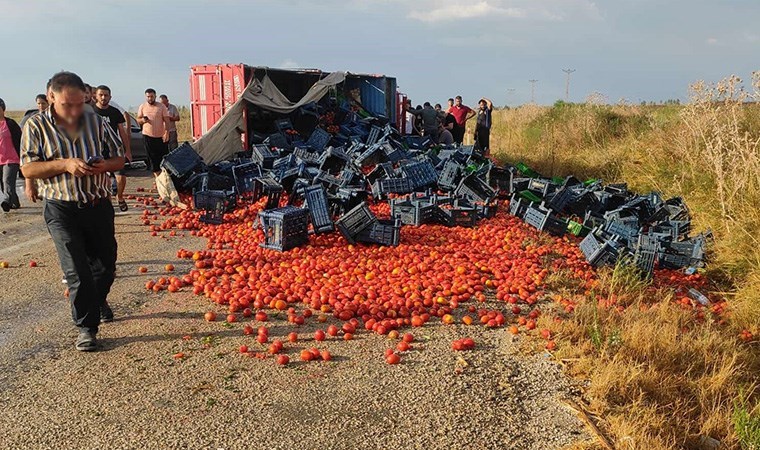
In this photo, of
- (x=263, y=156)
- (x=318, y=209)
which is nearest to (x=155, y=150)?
(x=263, y=156)

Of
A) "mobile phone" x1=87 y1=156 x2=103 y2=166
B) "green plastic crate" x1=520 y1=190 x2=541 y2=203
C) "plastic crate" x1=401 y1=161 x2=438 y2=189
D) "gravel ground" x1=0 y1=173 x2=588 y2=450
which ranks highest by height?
"mobile phone" x1=87 y1=156 x2=103 y2=166

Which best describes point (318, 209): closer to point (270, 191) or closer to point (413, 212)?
point (413, 212)

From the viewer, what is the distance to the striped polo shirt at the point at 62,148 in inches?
175

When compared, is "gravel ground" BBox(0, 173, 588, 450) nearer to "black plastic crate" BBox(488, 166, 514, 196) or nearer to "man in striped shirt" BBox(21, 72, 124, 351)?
"man in striped shirt" BBox(21, 72, 124, 351)

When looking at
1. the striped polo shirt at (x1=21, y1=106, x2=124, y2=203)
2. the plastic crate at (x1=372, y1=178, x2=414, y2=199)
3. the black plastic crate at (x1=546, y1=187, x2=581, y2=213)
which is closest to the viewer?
the striped polo shirt at (x1=21, y1=106, x2=124, y2=203)

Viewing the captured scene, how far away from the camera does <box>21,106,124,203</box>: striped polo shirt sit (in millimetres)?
4453

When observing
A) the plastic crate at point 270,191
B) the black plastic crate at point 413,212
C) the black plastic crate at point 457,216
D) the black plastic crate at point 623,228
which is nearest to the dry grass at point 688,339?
the black plastic crate at point 623,228

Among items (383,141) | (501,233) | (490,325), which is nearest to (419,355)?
(490,325)

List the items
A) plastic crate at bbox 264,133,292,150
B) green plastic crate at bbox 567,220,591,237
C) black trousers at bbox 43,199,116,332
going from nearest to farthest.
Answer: black trousers at bbox 43,199,116,332 → green plastic crate at bbox 567,220,591,237 → plastic crate at bbox 264,133,292,150

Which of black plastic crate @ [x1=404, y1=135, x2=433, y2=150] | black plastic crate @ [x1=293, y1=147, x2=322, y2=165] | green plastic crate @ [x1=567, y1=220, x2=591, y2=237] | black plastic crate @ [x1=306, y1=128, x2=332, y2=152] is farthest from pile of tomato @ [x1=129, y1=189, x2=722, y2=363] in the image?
black plastic crate @ [x1=404, y1=135, x2=433, y2=150]

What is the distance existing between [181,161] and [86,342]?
7.73 m

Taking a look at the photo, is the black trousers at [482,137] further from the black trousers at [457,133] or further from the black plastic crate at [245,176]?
the black plastic crate at [245,176]

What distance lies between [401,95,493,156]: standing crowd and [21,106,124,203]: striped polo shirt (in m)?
14.6

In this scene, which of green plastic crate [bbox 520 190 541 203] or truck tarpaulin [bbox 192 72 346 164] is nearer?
green plastic crate [bbox 520 190 541 203]
